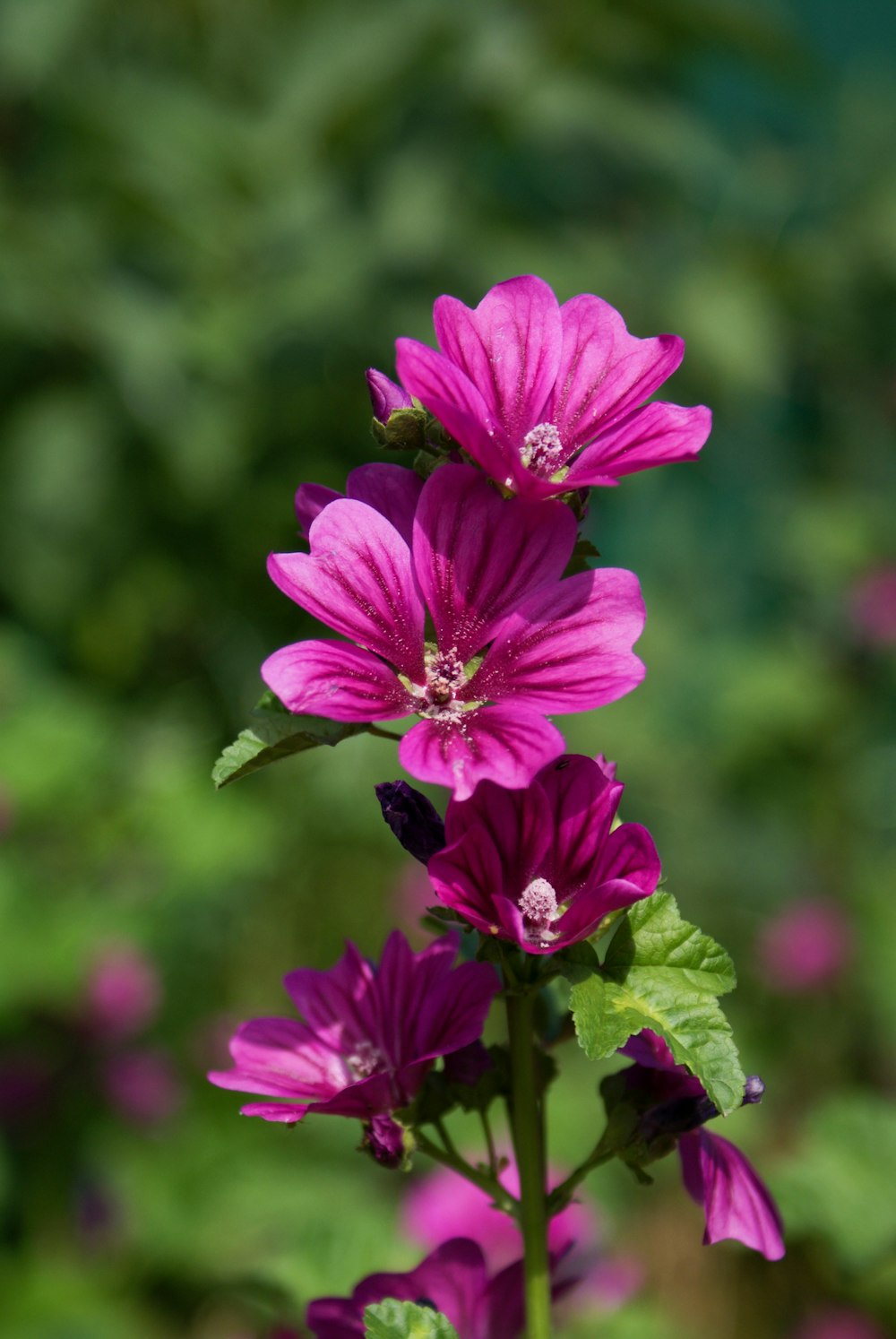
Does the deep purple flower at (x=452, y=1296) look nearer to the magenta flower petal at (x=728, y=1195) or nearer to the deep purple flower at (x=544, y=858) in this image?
the magenta flower petal at (x=728, y=1195)

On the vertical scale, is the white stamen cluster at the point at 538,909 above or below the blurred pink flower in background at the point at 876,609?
above

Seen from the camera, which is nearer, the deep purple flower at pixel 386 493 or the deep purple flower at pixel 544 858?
the deep purple flower at pixel 544 858

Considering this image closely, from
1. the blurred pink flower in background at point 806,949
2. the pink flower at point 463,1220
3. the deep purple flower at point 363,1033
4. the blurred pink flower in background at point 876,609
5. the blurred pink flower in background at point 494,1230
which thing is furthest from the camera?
the blurred pink flower in background at point 876,609

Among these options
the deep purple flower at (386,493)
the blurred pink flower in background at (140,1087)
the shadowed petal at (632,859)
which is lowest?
the blurred pink flower in background at (140,1087)

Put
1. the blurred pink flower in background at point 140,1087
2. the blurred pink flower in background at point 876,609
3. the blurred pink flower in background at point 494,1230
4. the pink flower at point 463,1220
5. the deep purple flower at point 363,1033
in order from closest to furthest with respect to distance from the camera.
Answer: the deep purple flower at point 363,1033 < the blurred pink flower in background at point 494,1230 < the pink flower at point 463,1220 < the blurred pink flower in background at point 140,1087 < the blurred pink flower in background at point 876,609

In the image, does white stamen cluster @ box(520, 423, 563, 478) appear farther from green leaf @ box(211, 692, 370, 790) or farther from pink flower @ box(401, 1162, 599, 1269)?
pink flower @ box(401, 1162, 599, 1269)

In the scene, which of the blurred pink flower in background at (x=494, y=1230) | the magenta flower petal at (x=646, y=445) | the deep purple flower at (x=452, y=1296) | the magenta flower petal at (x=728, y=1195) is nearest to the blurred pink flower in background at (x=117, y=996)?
the blurred pink flower in background at (x=494, y=1230)

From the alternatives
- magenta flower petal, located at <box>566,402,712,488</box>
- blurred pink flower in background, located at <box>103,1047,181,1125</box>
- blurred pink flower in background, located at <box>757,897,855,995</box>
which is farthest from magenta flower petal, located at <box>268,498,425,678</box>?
blurred pink flower in background, located at <box>757,897,855,995</box>

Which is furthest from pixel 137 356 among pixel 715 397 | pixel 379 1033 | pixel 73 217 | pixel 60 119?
pixel 379 1033
